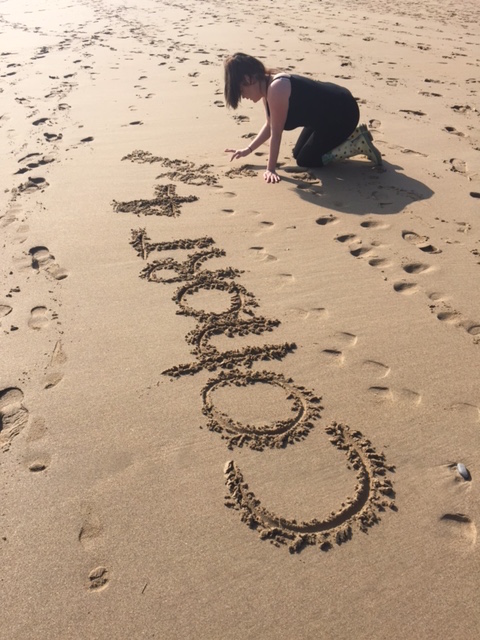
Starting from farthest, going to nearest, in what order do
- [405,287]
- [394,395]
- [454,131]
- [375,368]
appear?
[454,131] < [405,287] < [375,368] < [394,395]

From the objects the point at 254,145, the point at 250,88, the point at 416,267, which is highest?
the point at 250,88

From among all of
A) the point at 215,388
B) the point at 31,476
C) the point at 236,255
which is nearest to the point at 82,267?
the point at 236,255

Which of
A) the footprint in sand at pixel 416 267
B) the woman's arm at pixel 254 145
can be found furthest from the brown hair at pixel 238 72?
the footprint in sand at pixel 416 267

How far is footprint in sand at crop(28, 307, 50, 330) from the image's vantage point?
292cm

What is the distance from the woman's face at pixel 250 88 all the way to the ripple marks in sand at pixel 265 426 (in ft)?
7.40

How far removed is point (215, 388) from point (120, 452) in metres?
0.48

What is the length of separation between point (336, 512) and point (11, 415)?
4.10ft

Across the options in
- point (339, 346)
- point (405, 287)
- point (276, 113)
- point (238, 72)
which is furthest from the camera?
point (276, 113)

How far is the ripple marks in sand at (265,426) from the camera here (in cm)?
229

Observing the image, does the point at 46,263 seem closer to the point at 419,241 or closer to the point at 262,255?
the point at 262,255

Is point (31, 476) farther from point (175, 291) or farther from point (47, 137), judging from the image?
point (47, 137)

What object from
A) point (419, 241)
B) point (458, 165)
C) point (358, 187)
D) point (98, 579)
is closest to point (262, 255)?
point (419, 241)

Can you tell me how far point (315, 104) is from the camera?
423 cm

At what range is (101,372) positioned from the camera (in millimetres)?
2625
